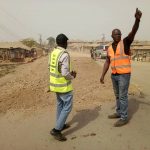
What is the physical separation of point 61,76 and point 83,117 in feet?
5.74

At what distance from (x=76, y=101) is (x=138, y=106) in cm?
174

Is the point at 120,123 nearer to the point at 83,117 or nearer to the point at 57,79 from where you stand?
the point at 83,117

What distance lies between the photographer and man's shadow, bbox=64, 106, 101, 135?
6398 mm

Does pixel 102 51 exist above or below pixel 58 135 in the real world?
below

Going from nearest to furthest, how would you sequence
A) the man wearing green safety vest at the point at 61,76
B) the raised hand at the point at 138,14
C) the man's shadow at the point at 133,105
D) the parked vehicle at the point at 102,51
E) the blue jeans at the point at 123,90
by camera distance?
the man wearing green safety vest at the point at 61,76 < the raised hand at the point at 138,14 < the blue jeans at the point at 123,90 < the man's shadow at the point at 133,105 < the parked vehicle at the point at 102,51

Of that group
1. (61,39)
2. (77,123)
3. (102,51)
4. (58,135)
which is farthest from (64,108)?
(102,51)

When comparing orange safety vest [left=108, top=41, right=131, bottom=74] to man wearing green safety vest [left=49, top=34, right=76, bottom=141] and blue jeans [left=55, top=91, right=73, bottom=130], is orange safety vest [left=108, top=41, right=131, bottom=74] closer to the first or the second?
man wearing green safety vest [left=49, top=34, right=76, bottom=141]

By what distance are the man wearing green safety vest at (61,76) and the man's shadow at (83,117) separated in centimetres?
55

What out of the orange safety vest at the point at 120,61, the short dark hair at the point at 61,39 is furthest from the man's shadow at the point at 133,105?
the short dark hair at the point at 61,39

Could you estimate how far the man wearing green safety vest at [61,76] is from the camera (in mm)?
5484

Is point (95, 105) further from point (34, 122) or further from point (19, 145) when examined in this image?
point (19, 145)

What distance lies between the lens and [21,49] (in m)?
54.6

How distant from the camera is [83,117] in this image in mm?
7012

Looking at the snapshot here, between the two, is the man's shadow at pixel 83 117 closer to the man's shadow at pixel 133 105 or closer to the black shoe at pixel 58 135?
the black shoe at pixel 58 135
